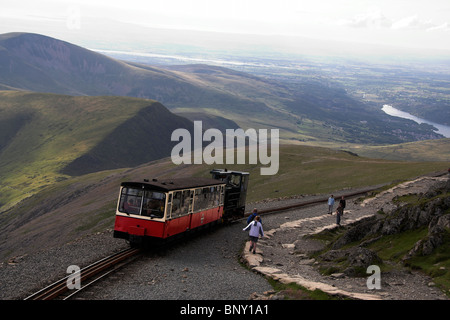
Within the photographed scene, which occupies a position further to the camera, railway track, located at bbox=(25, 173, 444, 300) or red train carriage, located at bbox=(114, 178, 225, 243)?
red train carriage, located at bbox=(114, 178, 225, 243)

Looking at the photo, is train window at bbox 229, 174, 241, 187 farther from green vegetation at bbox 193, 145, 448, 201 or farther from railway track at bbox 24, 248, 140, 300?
green vegetation at bbox 193, 145, 448, 201

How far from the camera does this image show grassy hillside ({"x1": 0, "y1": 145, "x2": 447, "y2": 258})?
76688mm

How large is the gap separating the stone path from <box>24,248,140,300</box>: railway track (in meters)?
6.45

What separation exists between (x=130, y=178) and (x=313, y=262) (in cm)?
10061

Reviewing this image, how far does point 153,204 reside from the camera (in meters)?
27.7

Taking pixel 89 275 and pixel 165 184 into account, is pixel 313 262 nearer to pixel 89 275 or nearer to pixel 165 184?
pixel 165 184

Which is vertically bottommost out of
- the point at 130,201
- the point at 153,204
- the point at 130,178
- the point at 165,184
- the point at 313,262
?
the point at 130,178

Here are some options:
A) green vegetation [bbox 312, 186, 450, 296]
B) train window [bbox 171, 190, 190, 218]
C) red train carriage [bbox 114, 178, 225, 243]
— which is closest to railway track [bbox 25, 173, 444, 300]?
red train carriage [bbox 114, 178, 225, 243]

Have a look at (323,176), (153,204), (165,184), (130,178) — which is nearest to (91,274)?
(153,204)

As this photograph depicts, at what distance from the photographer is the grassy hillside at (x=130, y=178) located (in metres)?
76.7

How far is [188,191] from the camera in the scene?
30.6 m

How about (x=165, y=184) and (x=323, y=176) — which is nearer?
(x=165, y=184)

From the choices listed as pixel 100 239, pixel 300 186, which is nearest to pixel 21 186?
pixel 300 186

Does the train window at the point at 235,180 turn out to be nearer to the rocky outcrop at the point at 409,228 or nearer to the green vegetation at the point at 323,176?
the rocky outcrop at the point at 409,228
